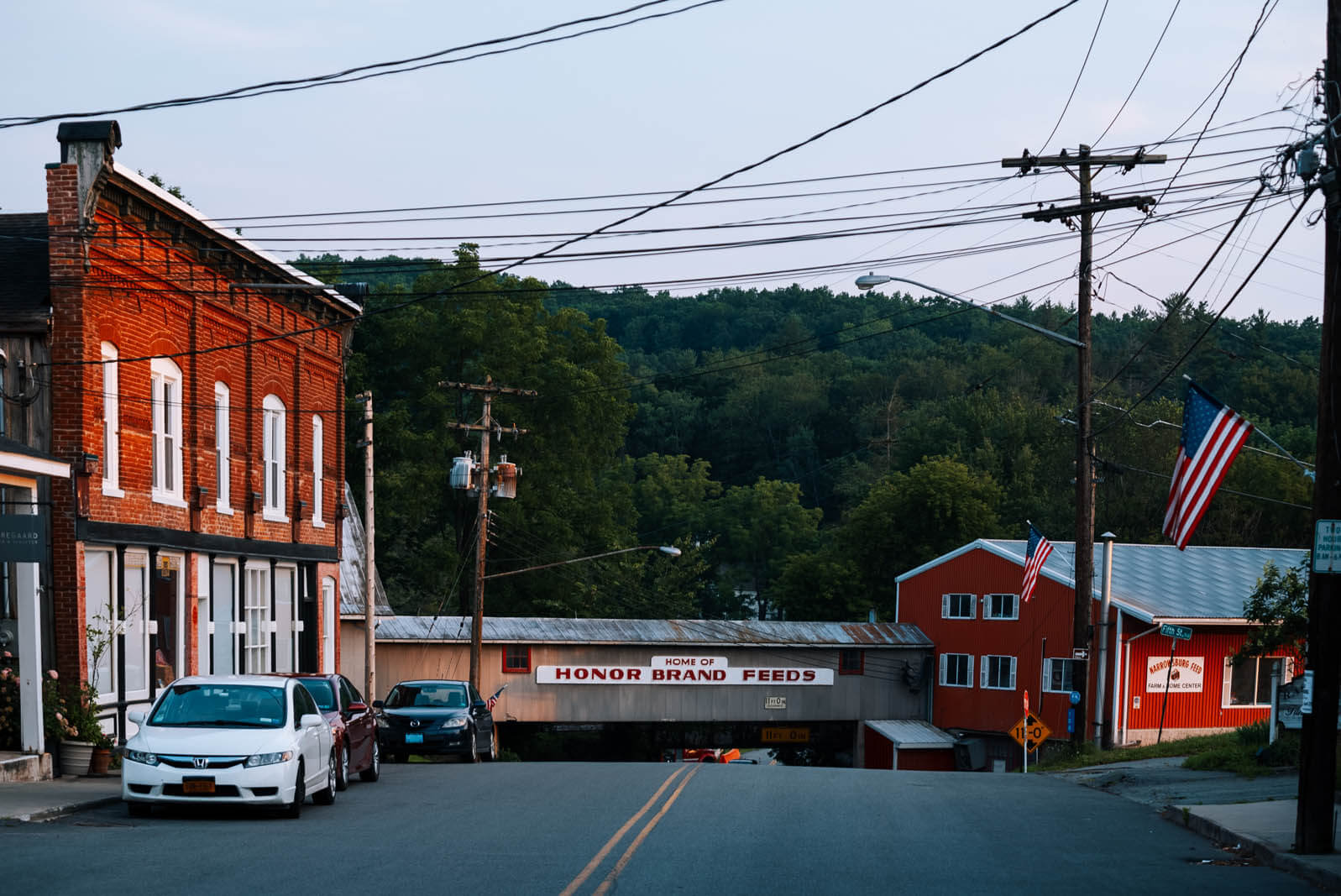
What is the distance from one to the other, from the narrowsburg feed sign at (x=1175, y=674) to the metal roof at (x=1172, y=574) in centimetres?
146

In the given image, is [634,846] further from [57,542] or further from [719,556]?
[719,556]

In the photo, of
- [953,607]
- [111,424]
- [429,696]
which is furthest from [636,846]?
[953,607]

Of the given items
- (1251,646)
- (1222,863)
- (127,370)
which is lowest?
(1222,863)

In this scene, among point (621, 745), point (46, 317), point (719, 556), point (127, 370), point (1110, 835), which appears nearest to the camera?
point (1110, 835)

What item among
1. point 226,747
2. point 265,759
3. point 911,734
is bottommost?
point 265,759

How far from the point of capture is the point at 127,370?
78.3 ft

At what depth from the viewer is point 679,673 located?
162 ft

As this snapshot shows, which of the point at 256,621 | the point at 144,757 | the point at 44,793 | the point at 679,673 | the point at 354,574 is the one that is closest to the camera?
the point at 144,757

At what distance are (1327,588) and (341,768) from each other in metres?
11.6

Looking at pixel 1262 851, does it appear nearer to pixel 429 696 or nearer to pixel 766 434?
pixel 429 696

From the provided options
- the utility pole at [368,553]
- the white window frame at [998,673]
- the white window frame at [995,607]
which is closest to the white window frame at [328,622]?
the utility pole at [368,553]

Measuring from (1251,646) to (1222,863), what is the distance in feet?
48.9

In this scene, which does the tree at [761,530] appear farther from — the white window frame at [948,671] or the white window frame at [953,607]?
the white window frame at [948,671]

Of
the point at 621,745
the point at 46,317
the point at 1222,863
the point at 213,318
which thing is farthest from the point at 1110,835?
the point at 621,745
